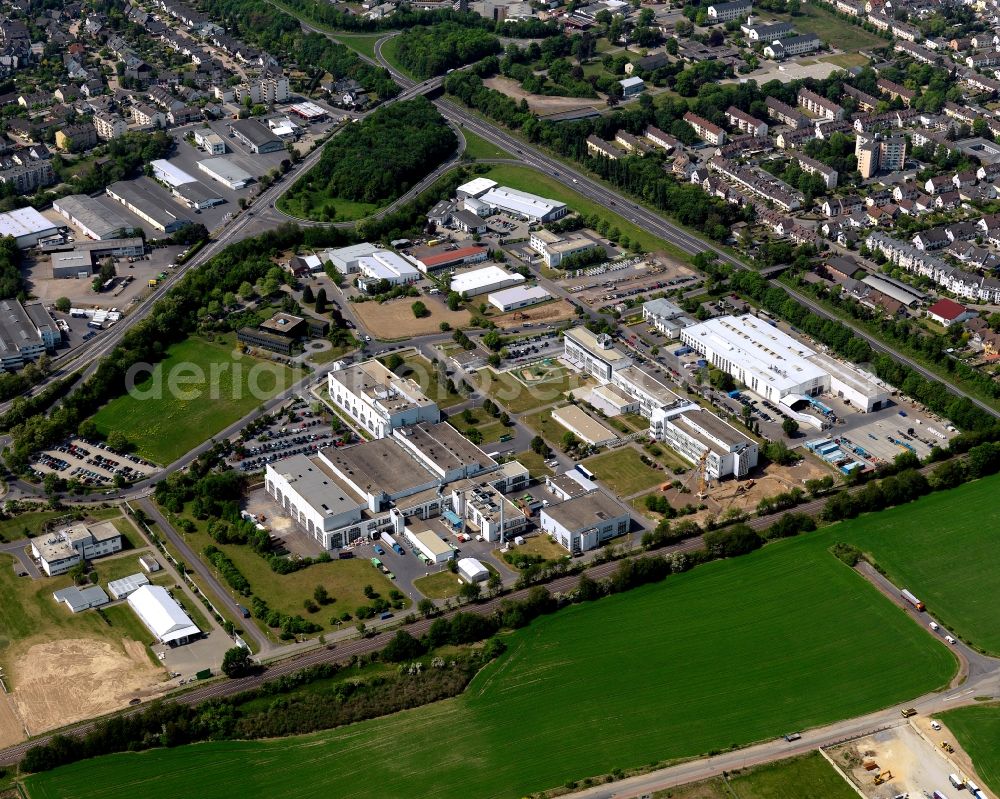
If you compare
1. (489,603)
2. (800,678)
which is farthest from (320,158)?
(800,678)

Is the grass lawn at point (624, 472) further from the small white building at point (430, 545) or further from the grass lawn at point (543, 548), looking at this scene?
the small white building at point (430, 545)

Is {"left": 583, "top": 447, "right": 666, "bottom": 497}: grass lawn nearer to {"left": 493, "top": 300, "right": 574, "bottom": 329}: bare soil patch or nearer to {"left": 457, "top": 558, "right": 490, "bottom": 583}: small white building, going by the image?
{"left": 457, "top": 558, "right": 490, "bottom": 583}: small white building

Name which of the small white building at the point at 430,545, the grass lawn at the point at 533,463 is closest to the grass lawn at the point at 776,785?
the small white building at the point at 430,545

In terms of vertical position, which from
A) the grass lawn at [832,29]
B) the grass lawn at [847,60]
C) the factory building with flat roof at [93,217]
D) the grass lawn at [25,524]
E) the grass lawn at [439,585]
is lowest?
the grass lawn at [25,524]

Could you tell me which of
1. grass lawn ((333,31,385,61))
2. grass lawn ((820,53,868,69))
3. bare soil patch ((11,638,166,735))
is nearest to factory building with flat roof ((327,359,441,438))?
bare soil patch ((11,638,166,735))

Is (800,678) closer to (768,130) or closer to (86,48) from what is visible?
(768,130)

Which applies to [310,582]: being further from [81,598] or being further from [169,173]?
[169,173]
